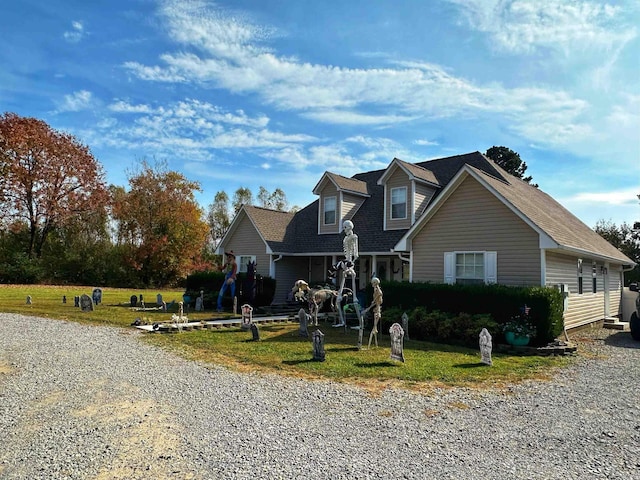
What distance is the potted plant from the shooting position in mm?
11508

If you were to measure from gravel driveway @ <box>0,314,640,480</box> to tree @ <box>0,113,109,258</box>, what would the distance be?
31601 mm

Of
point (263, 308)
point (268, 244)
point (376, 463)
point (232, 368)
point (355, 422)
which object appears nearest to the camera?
point (376, 463)

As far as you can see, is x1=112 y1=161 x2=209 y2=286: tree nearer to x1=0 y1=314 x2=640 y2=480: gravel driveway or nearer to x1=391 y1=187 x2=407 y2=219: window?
x1=391 y1=187 x2=407 y2=219: window

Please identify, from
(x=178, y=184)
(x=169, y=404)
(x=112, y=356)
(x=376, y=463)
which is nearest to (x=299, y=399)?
(x=169, y=404)

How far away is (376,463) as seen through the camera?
467 cm

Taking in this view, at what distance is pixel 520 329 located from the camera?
11.6m

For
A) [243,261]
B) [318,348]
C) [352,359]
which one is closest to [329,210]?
[243,261]

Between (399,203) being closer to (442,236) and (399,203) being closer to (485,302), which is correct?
(442,236)

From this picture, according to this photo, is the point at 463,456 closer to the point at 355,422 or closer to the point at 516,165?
the point at 355,422

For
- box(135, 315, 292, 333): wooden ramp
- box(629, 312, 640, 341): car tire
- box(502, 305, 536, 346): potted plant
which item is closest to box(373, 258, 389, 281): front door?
box(135, 315, 292, 333): wooden ramp

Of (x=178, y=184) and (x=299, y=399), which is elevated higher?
(x=178, y=184)

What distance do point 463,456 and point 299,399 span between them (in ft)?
9.01

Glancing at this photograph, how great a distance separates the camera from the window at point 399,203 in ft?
63.5

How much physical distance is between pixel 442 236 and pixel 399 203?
14.1 ft
